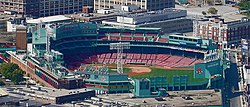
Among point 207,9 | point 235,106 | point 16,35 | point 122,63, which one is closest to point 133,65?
point 122,63

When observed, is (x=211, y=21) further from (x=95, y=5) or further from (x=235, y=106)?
(x=235, y=106)

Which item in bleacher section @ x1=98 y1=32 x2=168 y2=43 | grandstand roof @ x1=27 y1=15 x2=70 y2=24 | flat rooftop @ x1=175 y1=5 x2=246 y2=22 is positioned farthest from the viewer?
flat rooftop @ x1=175 y1=5 x2=246 y2=22

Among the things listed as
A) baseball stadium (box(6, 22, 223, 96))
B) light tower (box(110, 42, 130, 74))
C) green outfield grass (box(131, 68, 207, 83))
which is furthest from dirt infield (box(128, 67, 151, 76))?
light tower (box(110, 42, 130, 74))

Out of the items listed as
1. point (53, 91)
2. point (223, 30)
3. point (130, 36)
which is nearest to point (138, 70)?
point (130, 36)

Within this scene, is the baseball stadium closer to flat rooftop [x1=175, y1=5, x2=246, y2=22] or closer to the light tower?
the light tower

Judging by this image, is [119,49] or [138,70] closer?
[138,70]

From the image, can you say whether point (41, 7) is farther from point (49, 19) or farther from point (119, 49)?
point (119, 49)

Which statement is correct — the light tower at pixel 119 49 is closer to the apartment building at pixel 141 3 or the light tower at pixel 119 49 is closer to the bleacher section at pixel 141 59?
the bleacher section at pixel 141 59
